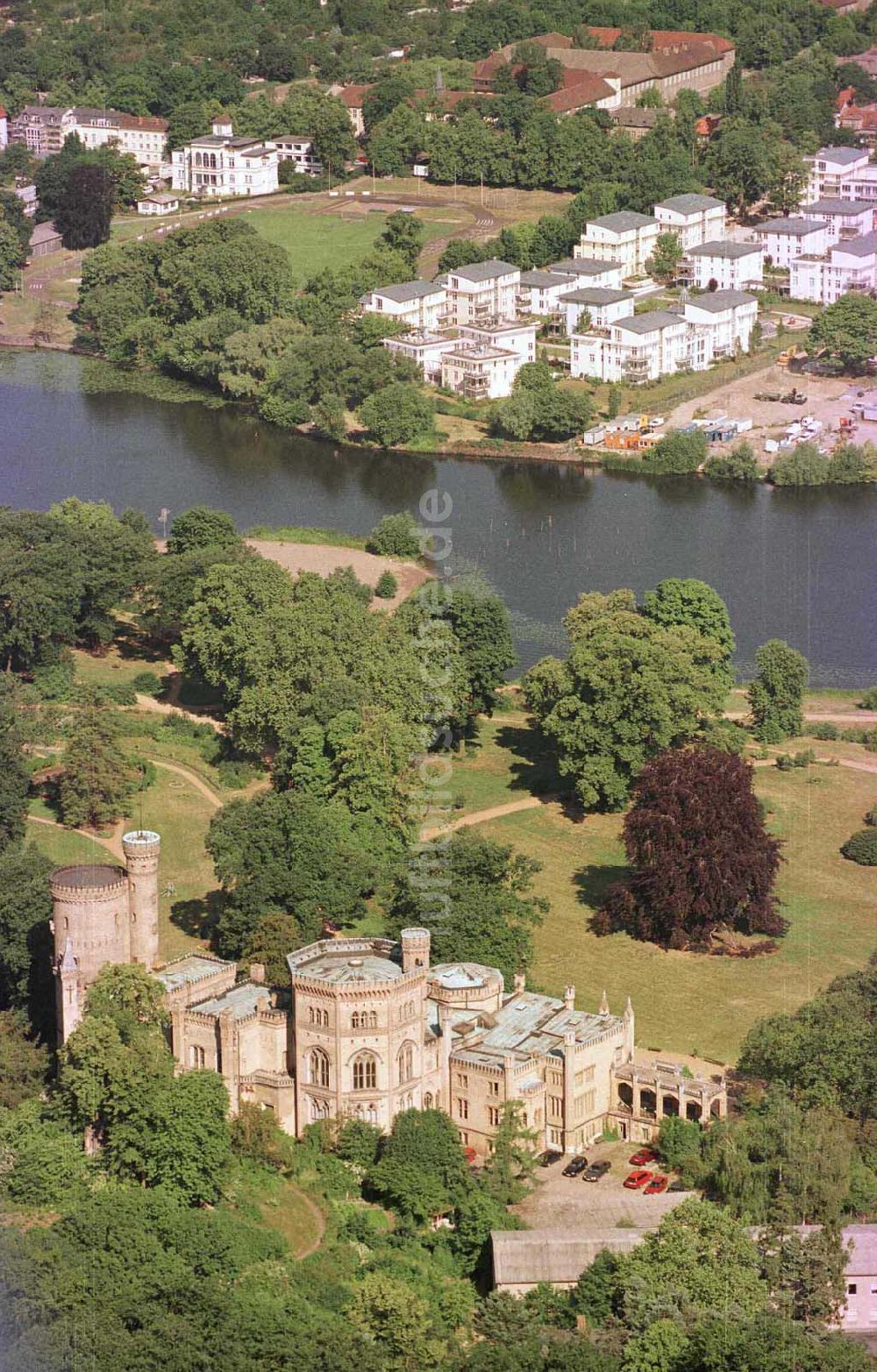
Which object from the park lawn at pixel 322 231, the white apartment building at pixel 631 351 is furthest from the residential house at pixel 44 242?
the white apartment building at pixel 631 351

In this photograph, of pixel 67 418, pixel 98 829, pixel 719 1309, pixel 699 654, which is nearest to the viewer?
pixel 719 1309

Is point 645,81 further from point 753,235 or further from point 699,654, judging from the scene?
point 699,654

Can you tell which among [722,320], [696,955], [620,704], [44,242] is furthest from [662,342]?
[696,955]

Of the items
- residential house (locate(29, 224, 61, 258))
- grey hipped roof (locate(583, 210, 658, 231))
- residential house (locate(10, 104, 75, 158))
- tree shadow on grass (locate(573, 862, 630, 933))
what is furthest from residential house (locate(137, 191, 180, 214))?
tree shadow on grass (locate(573, 862, 630, 933))

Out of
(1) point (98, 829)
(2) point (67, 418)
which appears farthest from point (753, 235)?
(1) point (98, 829)

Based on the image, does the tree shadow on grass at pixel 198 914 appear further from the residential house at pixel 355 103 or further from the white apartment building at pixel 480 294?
the residential house at pixel 355 103

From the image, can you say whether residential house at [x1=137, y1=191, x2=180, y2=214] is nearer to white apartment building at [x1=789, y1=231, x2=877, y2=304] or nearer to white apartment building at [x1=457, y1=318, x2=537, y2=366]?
white apartment building at [x1=457, y1=318, x2=537, y2=366]

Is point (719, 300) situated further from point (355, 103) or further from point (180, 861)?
point (180, 861)
